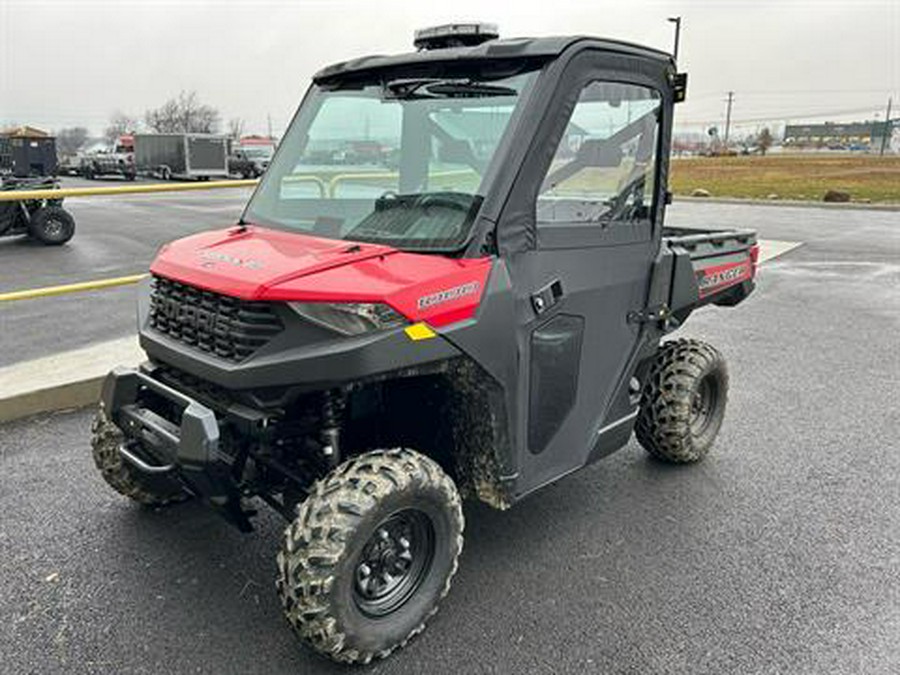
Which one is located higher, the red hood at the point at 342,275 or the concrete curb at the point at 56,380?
the red hood at the point at 342,275

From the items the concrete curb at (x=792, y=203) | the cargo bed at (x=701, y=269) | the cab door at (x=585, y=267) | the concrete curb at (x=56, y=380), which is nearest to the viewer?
the cab door at (x=585, y=267)

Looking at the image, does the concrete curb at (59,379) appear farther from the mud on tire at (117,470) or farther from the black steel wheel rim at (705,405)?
the black steel wheel rim at (705,405)

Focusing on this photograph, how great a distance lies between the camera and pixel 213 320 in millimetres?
2656

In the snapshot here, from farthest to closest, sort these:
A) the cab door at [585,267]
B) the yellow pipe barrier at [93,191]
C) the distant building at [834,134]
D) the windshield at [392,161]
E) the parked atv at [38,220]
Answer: the distant building at [834,134] < the parked atv at [38,220] < the yellow pipe barrier at [93,191] < the cab door at [585,267] < the windshield at [392,161]

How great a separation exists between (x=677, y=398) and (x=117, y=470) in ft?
9.49

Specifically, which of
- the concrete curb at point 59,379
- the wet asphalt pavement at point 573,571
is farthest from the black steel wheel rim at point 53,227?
the wet asphalt pavement at point 573,571

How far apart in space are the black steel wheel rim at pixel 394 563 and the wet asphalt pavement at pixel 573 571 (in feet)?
0.64

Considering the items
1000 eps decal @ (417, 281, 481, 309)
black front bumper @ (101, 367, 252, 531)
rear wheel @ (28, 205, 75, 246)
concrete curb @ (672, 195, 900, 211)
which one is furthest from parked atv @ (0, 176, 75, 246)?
concrete curb @ (672, 195, 900, 211)

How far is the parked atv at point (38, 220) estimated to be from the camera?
11930 millimetres

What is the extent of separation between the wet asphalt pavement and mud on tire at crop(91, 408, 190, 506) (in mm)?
147

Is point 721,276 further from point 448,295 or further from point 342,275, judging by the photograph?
point 342,275

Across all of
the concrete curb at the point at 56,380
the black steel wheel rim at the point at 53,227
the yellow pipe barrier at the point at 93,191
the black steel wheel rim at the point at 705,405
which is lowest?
the concrete curb at the point at 56,380

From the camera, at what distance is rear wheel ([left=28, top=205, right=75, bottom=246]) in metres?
12.0

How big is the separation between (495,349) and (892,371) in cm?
500
